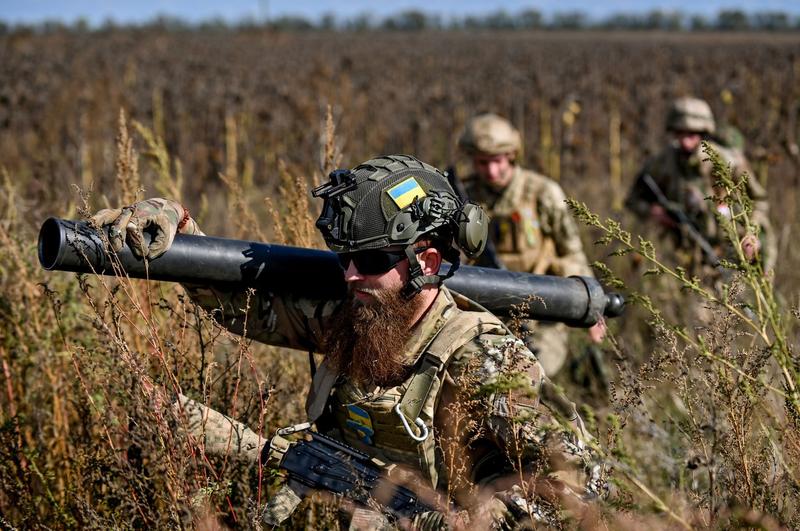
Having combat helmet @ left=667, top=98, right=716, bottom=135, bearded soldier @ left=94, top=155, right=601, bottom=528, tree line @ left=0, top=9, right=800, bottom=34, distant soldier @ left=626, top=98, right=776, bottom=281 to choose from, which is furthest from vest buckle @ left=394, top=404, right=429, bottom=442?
tree line @ left=0, top=9, right=800, bottom=34

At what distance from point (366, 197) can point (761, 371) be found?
3.94ft

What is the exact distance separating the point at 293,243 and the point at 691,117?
3.91 meters

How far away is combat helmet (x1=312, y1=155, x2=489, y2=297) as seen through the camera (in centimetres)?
268

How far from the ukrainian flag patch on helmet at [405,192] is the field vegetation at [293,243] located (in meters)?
0.59

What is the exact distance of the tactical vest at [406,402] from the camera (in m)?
2.60

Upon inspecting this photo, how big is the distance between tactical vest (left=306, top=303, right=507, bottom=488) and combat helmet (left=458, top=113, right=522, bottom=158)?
2.84 m

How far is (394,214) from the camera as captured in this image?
2680 mm

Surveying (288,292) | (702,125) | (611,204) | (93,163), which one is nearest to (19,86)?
(93,163)

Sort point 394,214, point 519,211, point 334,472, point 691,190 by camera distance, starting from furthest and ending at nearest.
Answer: point 691,190 → point 519,211 → point 394,214 → point 334,472

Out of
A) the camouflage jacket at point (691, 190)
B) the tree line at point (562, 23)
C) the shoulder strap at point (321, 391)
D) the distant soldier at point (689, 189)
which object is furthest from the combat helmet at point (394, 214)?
the tree line at point (562, 23)

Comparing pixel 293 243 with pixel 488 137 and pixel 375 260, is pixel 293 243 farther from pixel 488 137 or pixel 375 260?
pixel 488 137

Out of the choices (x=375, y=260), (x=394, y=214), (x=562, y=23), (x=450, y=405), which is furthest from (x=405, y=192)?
(x=562, y=23)

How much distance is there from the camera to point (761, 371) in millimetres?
2326

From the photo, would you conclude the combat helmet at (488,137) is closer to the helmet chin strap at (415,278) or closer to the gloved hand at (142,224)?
the helmet chin strap at (415,278)
